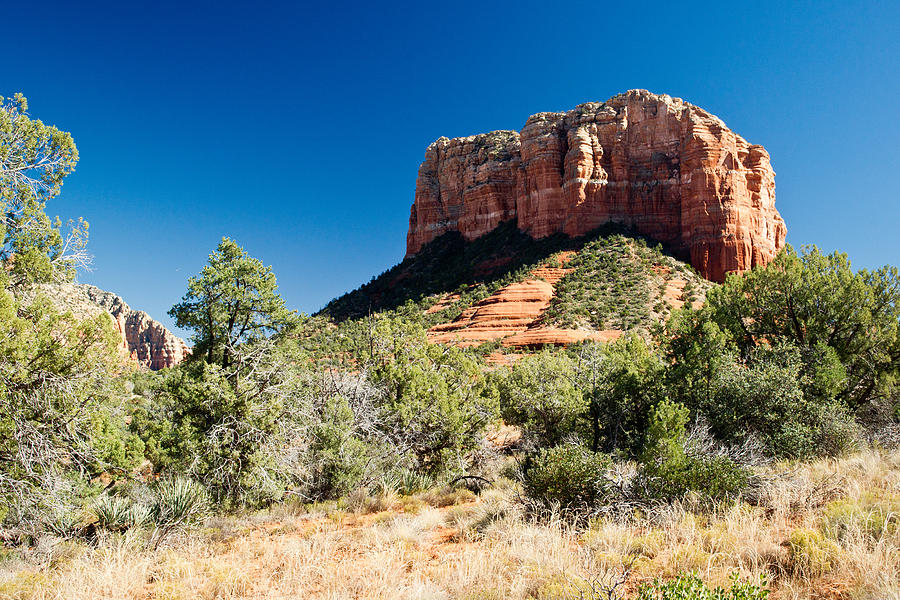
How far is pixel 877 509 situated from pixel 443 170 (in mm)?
86009

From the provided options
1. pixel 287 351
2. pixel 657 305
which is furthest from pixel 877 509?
pixel 657 305

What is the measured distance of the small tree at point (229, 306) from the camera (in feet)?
29.4

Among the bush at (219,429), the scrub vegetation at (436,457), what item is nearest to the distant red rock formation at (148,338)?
the scrub vegetation at (436,457)

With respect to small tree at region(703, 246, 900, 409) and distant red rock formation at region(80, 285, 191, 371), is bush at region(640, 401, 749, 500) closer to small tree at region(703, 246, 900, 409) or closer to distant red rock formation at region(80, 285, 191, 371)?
small tree at region(703, 246, 900, 409)

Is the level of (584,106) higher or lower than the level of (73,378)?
higher

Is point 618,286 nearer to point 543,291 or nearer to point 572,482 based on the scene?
point 543,291

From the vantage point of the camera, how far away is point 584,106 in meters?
66.6

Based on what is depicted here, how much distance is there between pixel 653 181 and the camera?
Result: 195ft

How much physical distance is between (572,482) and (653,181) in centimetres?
6072

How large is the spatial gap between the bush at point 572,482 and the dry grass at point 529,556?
2.04ft

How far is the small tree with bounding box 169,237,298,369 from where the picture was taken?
8953 mm

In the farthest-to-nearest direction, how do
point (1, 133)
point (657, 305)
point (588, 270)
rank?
point (588, 270)
point (657, 305)
point (1, 133)

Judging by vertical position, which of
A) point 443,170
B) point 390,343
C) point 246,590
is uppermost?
point 443,170

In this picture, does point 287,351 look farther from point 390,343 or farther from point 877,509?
point 877,509
